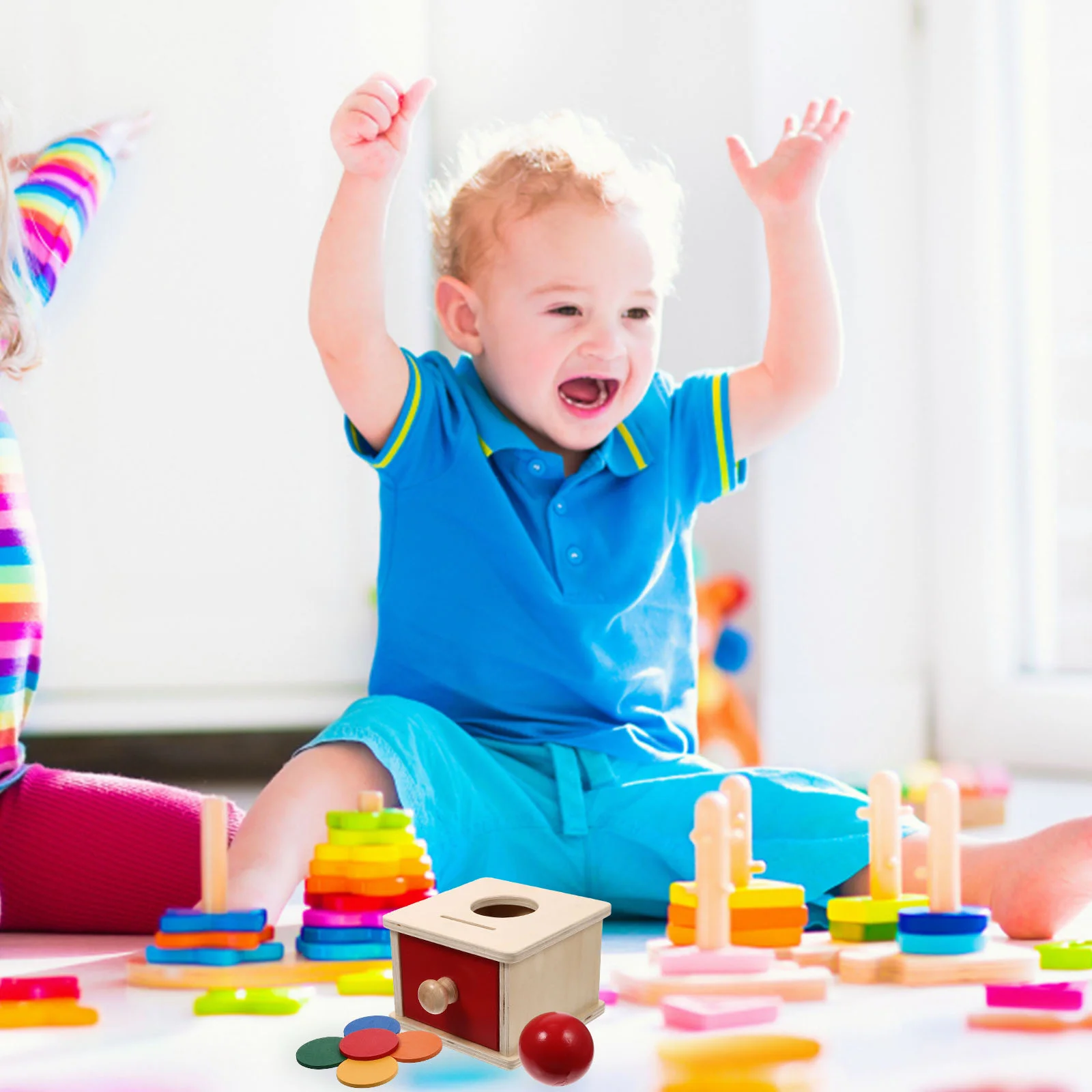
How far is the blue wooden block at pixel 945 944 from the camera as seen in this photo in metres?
0.67

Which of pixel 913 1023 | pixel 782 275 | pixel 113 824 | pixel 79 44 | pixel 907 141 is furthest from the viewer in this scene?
pixel 907 141

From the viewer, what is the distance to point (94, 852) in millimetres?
914

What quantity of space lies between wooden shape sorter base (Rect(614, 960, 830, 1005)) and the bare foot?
162 millimetres

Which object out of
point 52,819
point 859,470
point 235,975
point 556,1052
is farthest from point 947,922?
point 859,470

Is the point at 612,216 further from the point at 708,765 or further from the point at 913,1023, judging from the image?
the point at 913,1023

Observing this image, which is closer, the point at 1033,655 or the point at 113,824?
the point at 113,824

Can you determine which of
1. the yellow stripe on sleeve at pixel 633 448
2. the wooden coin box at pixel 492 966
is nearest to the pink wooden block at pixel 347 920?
the wooden coin box at pixel 492 966

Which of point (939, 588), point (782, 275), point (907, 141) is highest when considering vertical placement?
point (907, 141)

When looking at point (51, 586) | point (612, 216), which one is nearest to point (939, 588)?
point (612, 216)

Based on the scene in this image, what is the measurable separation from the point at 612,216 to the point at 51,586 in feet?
2.39

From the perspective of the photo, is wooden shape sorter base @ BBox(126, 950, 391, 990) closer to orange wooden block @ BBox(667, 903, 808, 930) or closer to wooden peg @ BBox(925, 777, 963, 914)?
orange wooden block @ BBox(667, 903, 808, 930)

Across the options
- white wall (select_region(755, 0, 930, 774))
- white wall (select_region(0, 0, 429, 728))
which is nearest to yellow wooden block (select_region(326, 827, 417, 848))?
white wall (select_region(0, 0, 429, 728))

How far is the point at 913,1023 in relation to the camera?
1.97ft

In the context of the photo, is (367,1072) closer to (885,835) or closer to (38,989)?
(38,989)
